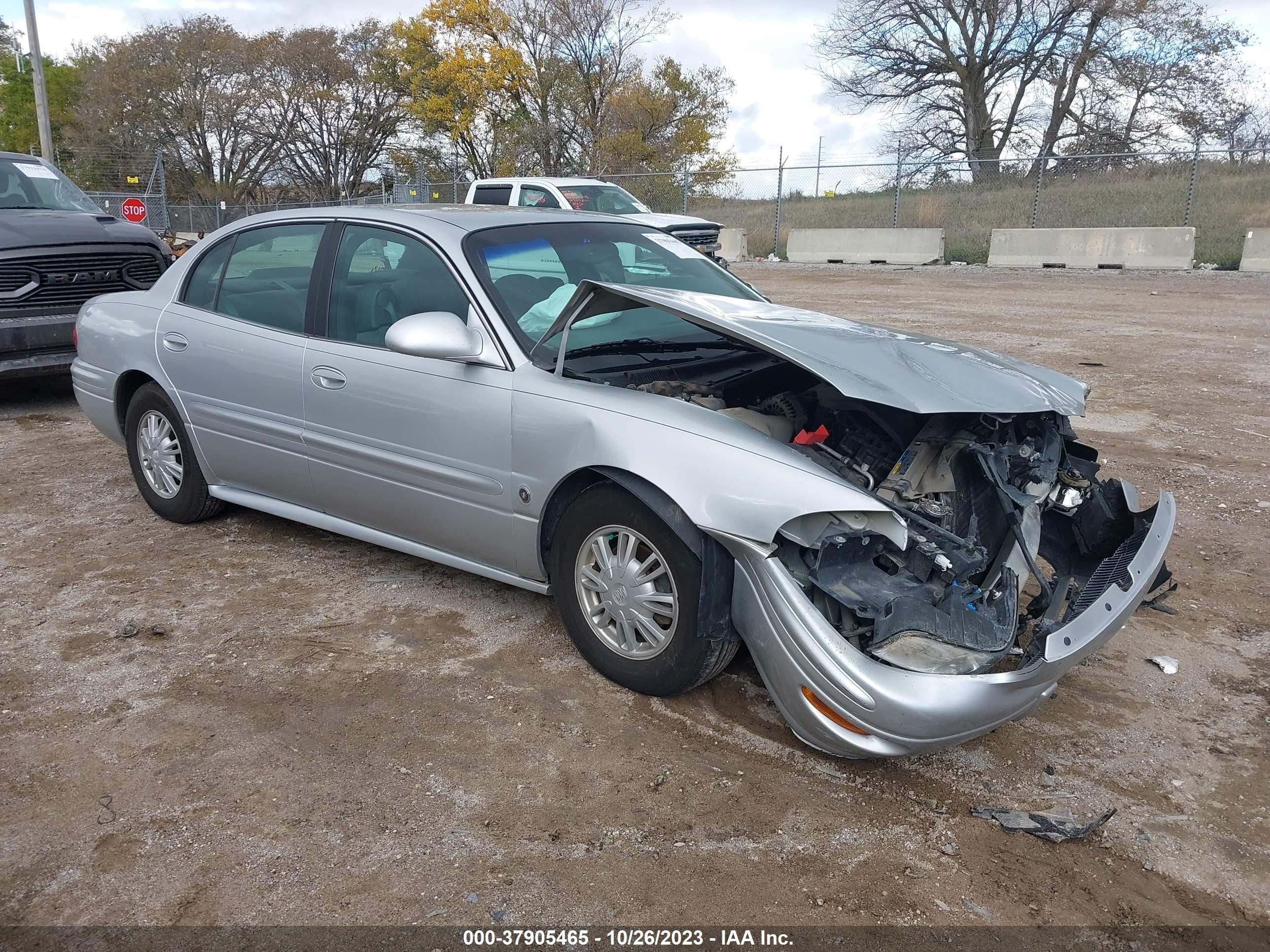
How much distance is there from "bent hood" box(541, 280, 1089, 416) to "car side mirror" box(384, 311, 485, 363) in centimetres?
29

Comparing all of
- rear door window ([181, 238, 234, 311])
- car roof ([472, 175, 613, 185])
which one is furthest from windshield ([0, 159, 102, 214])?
car roof ([472, 175, 613, 185])

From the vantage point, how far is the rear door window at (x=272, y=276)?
4.30 m

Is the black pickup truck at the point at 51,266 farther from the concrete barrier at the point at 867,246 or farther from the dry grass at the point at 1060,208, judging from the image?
the dry grass at the point at 1060,208

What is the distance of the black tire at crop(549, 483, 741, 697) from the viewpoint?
9.95 feet

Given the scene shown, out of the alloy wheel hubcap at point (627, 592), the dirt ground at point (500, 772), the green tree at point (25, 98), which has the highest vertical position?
the green tree at point (25, 98)

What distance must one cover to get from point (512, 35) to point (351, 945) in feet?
128

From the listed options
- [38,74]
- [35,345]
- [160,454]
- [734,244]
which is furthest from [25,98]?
[160,454]

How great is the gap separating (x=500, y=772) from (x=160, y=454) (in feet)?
9.90

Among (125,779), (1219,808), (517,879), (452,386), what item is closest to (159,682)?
(125,779)

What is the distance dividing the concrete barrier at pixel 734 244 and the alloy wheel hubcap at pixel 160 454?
804 inches

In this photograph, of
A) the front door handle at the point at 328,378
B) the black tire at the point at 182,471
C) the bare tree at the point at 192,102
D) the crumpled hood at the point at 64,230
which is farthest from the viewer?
the bare tree at the point at 192,102

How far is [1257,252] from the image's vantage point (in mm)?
17859

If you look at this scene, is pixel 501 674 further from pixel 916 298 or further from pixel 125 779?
pixel 916 298

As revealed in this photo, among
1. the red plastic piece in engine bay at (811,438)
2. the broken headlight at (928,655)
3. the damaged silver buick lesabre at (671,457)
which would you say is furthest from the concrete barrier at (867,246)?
the broken headlight at (928,655)
